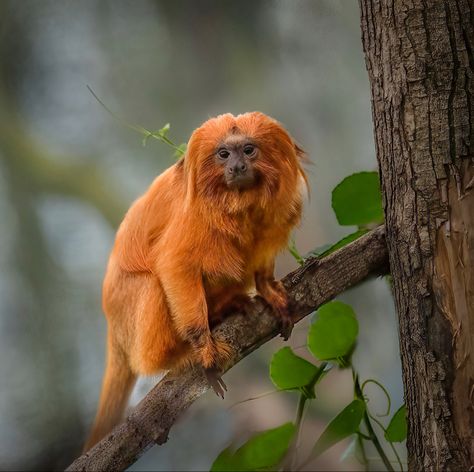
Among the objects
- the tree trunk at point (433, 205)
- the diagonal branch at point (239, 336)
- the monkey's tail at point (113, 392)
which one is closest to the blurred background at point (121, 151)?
the monkey's tail at point (113, 392)

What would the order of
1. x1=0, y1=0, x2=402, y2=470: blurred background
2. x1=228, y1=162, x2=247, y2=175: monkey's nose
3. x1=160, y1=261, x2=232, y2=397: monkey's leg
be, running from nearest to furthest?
x1=228, y1=162, x2=247, y2=175: monkey's nose, x1=160, y1=261, x2=232, y2=397: monkey's leg, x1=0, y1=0, x2=402, y2=470: blurred background

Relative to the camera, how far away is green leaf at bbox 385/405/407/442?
6.98 feet

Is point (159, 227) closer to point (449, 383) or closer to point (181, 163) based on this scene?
point (181, 163)

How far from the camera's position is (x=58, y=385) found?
3.23m

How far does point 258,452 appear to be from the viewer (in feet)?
7.38

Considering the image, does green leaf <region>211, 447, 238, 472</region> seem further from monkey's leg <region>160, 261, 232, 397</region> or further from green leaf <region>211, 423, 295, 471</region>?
monkey's leg <region>160, 261, 232, 397</region>


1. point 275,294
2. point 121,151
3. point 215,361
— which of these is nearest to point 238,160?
point 275,294

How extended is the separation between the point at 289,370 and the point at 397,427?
364 mm

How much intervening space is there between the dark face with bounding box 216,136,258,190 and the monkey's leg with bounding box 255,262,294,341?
344mm

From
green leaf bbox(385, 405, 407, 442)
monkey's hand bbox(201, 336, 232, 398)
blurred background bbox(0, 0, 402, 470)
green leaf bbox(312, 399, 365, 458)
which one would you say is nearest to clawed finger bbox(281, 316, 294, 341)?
monkey's hand bbox(201, 336, 232, 398)

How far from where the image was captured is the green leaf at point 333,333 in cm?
216

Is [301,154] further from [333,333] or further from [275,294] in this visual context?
[333,333]

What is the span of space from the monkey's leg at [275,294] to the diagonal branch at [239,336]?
0.02 m

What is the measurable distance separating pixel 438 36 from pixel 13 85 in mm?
2003
